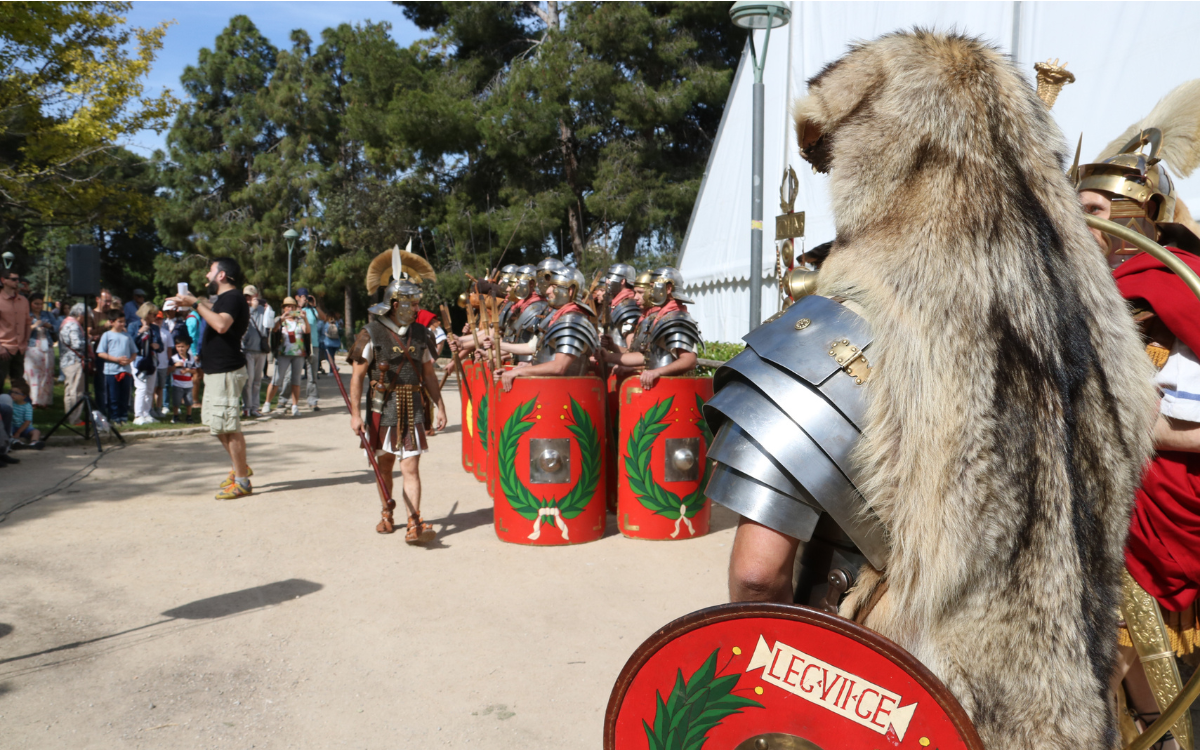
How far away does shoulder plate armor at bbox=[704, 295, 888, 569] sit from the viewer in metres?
1.25

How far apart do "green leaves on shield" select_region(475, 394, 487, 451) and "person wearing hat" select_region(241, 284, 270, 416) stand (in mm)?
5119

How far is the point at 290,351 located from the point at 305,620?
27.4ft

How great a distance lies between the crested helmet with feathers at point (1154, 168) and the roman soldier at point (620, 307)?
16.9 ft

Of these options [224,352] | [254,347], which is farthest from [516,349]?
[254,347]

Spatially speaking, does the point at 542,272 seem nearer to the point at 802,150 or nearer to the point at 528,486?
the point at 528,486

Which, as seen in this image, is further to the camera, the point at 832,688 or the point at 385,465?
the point at 385,465

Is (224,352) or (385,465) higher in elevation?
(224,352)

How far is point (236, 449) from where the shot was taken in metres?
6.62

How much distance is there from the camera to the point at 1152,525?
6.66 ft

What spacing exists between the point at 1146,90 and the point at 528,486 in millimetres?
5523

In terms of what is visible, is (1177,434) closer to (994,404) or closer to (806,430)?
(994,404)

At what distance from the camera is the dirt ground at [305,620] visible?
303cm

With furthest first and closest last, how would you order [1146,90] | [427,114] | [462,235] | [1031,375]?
[462,235]
[427,114]
[1146,90]
[1031,375]

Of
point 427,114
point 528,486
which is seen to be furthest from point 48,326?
Result: point 427,114
